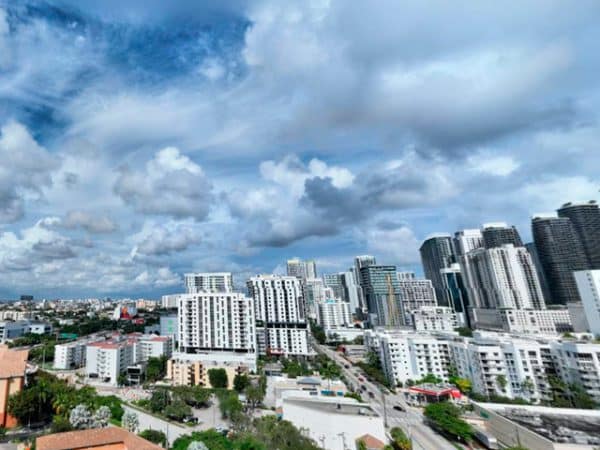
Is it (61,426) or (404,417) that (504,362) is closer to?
(404,417)

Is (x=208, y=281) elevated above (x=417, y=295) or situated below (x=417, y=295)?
above

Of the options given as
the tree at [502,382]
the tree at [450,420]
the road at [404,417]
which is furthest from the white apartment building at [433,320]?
the tree at [450,420]

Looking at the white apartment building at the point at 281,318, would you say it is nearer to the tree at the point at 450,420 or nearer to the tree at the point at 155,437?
the tree at the point at 450,420

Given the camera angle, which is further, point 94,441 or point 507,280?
point 507,280


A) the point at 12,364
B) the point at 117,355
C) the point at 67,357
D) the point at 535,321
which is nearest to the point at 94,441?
the point at 12,364

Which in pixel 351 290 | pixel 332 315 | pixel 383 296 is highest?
pixel 351 290

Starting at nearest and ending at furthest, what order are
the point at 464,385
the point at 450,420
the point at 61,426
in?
the point at 61,426, the point at 450,420, the point at 464,385
